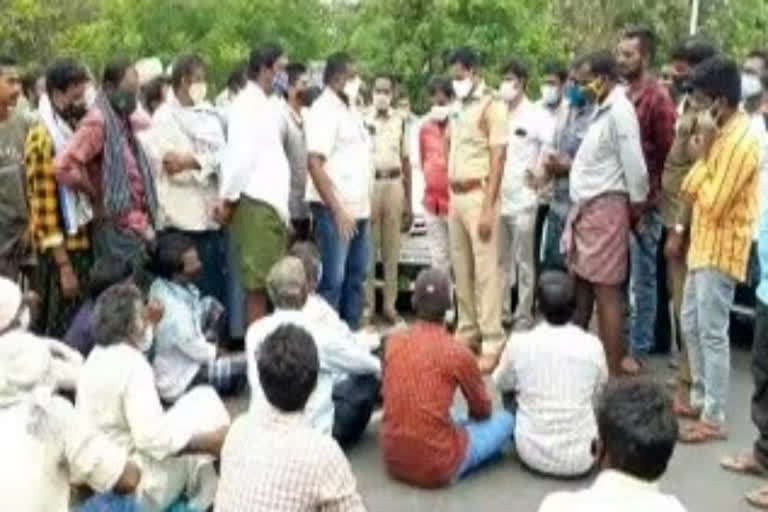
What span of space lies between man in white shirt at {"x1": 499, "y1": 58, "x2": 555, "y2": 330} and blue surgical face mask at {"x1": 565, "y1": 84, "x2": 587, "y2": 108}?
0.72m

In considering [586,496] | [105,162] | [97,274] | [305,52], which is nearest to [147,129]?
[105,162]

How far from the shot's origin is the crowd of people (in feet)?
14.4

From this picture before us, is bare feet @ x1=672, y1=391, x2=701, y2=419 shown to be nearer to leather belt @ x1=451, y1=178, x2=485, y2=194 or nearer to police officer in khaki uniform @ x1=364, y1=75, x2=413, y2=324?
leather belt @ x1=451, y1=178, x2=485, y2=194

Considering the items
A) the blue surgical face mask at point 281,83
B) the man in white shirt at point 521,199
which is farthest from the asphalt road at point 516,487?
the blue surgical face mask at point 281,83

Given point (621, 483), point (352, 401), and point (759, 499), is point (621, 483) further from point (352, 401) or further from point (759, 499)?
point (352, 401)

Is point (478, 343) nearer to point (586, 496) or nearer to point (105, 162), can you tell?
point (105, 162)

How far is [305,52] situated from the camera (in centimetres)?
1931

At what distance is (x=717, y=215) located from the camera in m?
6.16

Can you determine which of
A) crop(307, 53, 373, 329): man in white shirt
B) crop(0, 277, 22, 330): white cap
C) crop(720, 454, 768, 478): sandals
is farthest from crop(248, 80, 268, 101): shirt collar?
crop(720, 454, 768, 478): sandals

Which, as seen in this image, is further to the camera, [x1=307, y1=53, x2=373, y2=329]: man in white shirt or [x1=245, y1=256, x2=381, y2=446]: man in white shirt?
[x1=307, y1=53, x2=373, y2=329]: man in white shirt

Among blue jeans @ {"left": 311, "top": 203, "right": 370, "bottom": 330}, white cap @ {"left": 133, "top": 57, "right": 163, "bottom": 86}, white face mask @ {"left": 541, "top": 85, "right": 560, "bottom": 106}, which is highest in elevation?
white cap @ {"left": 133, "top": 57, "right": 163, "bottom": 86}

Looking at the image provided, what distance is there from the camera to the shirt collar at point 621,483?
129 inches

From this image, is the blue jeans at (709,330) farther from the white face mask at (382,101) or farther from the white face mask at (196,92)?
the white face mask at (382,101)

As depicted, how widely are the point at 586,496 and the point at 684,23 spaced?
23.1 metres
